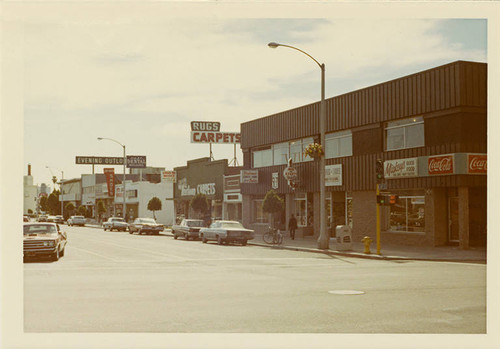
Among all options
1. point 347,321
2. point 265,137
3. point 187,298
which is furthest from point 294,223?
point 347,321

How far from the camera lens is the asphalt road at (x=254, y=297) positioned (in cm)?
1046

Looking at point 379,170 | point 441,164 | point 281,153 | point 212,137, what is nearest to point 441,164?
point 441,164

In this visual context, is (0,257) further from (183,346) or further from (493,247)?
(493,247)

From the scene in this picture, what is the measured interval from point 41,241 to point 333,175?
2001 cm

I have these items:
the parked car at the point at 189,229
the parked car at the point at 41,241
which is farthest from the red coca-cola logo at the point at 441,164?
the parked car at the point at 41,241

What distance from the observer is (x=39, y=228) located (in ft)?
79.6

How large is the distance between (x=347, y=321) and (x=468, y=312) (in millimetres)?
2522

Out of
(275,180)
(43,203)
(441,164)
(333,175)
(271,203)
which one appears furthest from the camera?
(43,203)

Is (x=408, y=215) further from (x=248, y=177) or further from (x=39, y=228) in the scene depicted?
(x=39, y=228)

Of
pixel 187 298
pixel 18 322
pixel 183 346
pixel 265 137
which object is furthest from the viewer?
pixel 265 137

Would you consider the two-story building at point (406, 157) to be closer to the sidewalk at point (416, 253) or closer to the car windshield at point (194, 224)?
the sidewalk at point (416, 253)

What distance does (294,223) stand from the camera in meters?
38.7

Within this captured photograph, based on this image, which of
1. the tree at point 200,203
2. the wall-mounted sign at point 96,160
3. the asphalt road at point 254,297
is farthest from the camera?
Result: the wall-mounted sign at point 96,160

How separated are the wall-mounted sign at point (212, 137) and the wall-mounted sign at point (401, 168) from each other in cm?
3625
